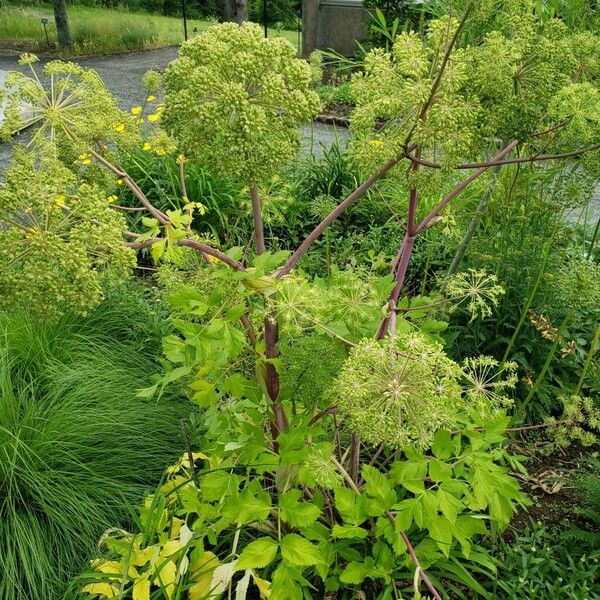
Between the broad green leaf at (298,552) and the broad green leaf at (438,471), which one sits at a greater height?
the broad green leaf at (438,471)

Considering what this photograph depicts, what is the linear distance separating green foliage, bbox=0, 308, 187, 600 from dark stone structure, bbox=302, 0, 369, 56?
12.2m

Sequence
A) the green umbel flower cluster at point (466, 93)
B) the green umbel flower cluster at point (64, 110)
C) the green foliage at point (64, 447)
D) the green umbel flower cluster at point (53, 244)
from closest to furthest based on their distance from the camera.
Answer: the green umbel flower cluster at point (53, 244) → the green umbel flower cluster at point (466, 93) → the green umbel flower cluster at point (64, 110) → the green foliage at point (64, 447)

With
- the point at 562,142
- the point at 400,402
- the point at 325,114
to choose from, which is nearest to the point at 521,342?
the point at 562,142

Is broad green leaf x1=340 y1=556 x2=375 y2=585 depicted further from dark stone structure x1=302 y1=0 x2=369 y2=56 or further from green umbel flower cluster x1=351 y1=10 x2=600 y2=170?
dark stone structure x1=302 y1=0 x2=369 y2=56

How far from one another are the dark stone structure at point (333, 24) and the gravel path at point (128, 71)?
320cm

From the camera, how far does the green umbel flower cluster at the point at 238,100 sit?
62.5 inches

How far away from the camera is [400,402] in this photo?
4.72 feet

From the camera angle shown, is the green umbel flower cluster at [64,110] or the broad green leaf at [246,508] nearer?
the green umbel flower cluster at [64,110]

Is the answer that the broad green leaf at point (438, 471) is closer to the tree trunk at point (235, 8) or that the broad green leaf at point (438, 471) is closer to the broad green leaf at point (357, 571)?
the broad green leaf at point (357, 571)

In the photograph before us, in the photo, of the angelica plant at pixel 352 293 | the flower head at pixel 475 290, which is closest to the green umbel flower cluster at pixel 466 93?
the angelica plant at pixel 352 293

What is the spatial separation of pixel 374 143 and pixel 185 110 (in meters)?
0.51

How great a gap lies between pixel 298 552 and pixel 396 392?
0.78m

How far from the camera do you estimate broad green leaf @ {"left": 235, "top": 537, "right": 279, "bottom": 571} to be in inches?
76.4

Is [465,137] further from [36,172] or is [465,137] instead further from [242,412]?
[242,412]
